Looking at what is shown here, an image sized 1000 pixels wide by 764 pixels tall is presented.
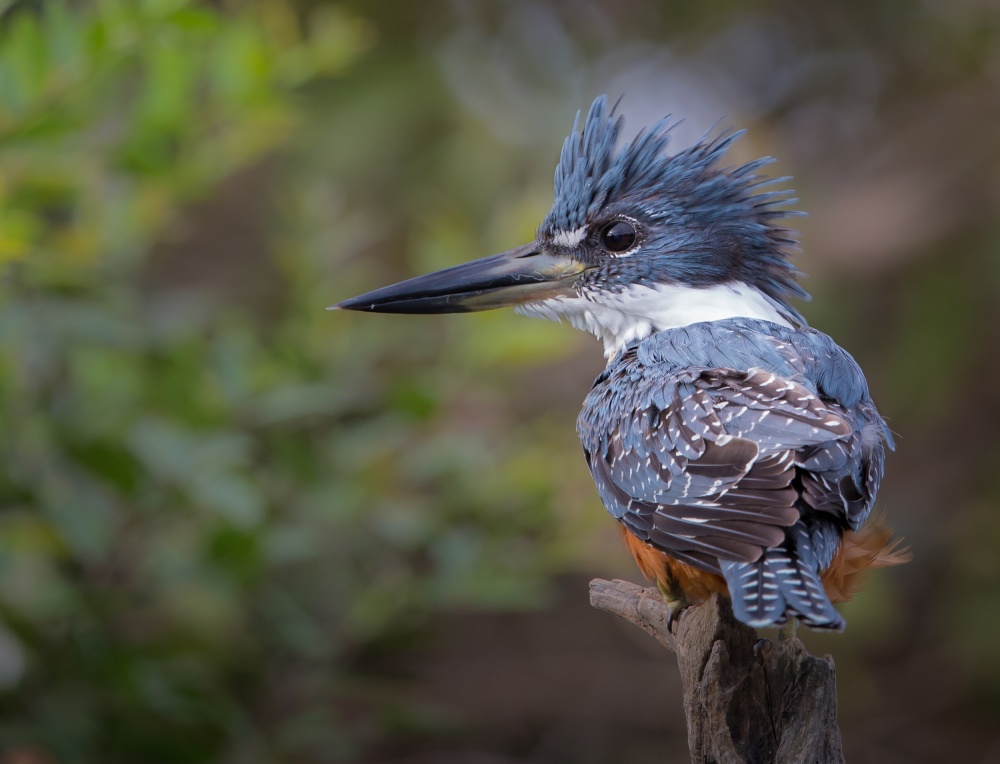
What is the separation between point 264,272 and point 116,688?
8.11 feet

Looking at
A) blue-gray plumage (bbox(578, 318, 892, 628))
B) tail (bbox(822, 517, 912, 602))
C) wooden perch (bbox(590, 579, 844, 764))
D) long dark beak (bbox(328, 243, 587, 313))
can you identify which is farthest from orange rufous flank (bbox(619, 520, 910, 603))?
long dark beak (bbox(328, 243, 587, 313))

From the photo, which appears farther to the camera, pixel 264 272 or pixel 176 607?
pixel 264 272

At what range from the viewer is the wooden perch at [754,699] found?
6.16ft

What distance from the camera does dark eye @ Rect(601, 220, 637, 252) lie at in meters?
2.73

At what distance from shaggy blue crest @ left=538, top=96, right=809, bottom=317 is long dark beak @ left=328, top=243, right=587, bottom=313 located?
0.11 metres

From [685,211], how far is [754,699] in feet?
4.11

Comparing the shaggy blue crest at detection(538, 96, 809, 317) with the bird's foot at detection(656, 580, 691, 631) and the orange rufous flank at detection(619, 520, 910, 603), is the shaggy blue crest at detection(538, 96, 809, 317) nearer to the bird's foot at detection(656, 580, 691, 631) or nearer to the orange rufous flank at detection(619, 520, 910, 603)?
the orange rufous flank at detection(619, 520, 910, 603)

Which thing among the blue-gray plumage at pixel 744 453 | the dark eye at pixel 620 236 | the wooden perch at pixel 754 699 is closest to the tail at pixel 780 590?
the blue-gray plumage at pixel 744 453

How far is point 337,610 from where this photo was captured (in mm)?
3209

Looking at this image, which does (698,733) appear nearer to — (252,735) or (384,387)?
(252,735)

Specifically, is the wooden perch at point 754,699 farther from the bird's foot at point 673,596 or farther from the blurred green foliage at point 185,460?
the blurred green foliage at point 185,460

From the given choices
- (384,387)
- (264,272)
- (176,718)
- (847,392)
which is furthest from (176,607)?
(264,272)

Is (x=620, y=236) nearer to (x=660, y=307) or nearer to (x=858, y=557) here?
(x=660, y=307)

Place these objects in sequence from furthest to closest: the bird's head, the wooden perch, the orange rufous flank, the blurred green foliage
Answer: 1. the bird's head
2. the blurred green foliage
3. the orange rufous flank
4. the wooden perch
